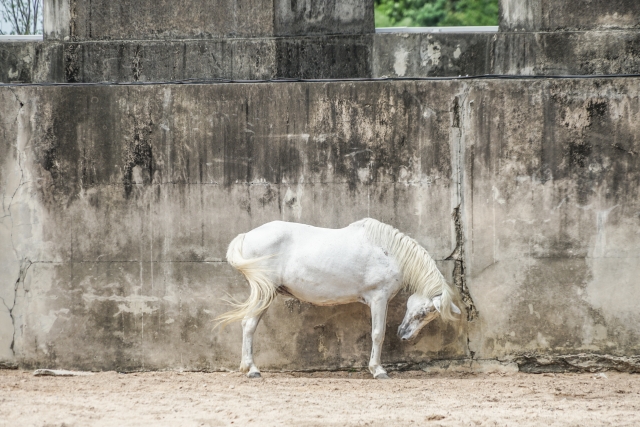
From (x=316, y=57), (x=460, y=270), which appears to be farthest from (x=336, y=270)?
(x=316, y=57)

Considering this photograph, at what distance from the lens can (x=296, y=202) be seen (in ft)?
23.2

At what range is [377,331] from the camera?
→ 670cm

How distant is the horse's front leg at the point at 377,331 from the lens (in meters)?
6.69

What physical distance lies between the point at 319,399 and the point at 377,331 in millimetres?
956

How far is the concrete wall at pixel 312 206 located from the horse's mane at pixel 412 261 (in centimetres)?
27

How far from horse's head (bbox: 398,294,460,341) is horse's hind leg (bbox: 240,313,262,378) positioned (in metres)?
1.12

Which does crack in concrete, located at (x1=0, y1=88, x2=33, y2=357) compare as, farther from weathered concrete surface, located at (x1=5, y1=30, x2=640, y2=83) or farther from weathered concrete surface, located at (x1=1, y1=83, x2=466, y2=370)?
weathered concrete surface, located at (x1=5, y1=30, x2=640, y2=83)

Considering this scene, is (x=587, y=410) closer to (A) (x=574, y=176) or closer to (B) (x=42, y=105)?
(A) (x=574, y=176)

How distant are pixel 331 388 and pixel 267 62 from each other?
288 centimetres

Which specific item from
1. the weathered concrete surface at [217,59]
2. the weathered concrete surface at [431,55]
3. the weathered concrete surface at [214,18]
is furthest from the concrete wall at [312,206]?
the weathered concrete surface at [214,18]

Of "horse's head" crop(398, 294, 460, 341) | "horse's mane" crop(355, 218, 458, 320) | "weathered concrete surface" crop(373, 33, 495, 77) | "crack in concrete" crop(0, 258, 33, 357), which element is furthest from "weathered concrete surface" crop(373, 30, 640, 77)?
"crack in concrete" crop(0, 258, 33, 357)

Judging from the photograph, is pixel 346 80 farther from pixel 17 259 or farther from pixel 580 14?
pixel 17 259

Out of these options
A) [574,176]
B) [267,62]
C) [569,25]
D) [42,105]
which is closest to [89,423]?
[42,105]

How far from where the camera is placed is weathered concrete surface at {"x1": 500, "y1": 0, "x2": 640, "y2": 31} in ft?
24.4
